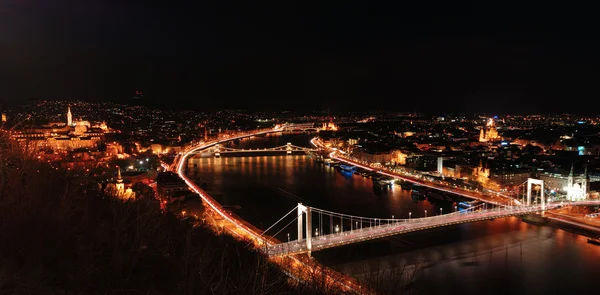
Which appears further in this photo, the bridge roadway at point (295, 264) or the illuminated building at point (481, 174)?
the illuminated building at point (481, 174)

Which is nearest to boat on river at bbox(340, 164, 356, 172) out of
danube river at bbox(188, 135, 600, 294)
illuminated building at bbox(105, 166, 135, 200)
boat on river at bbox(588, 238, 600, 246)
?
danube river at bbox(188, 135, 600, 294)

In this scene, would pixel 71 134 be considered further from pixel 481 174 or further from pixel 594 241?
pixel 594 241

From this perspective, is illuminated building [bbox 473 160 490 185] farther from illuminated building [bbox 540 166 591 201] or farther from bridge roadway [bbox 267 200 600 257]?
bridge roadway [bbox 267 200 600 257]

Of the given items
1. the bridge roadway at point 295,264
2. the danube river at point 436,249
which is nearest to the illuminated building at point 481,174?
the danube river at point 436,249

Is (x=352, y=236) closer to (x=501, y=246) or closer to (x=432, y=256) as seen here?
(x=432, y=256)

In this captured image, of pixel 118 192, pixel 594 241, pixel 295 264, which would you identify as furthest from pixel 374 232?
pixel 594 241

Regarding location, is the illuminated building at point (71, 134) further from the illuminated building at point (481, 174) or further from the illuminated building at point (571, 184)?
the illuminated building at point (571, 184)

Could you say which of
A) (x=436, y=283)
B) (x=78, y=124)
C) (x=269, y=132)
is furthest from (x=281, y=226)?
(x=269, y=132)

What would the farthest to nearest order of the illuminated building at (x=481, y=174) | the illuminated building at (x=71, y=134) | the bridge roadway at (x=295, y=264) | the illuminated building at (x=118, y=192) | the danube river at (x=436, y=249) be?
the illuminated building at (x=71, y=134)
the illuminated building at (x=481, y=174)
the danube river at (x=436, y=249)
the illuminated building at (x=118, y=192)
the bridge roadway at (x=295, y=264)
